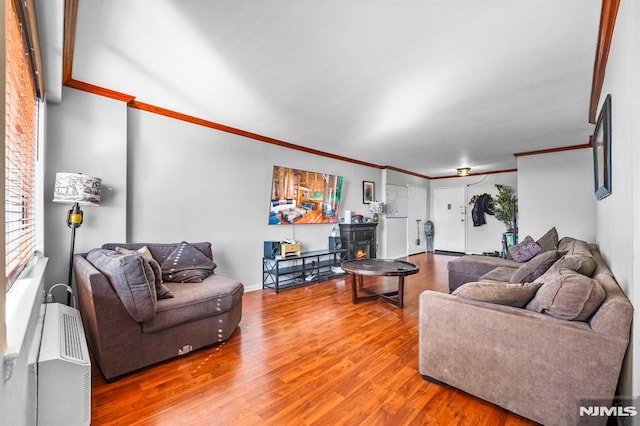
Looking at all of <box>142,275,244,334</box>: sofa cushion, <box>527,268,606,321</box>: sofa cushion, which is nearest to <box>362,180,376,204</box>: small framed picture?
<box>142,275,244,334</box>: sofa cushion

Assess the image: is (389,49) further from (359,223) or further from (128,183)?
(359,223)

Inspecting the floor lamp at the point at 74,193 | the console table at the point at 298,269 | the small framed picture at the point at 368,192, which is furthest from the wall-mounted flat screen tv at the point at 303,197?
the floor lamp at the point at 74,193

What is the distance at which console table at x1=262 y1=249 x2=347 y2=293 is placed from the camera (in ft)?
13.6

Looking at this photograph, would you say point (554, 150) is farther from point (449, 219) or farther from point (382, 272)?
point (382, 272)

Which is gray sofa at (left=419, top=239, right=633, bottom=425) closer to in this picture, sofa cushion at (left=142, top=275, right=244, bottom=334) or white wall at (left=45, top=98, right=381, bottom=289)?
sofa cushion at (left=142, top=275, right=244, bottom=334)

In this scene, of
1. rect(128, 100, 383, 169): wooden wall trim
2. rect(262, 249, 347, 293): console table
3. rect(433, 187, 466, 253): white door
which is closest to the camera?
rect(128, 100, 383, 169): wooden wall trim

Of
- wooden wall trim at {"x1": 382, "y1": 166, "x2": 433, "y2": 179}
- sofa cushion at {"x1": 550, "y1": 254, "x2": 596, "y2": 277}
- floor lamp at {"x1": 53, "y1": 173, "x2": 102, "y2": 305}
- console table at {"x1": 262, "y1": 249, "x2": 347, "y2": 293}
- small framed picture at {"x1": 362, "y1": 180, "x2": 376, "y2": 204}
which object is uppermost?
wooden wall trim at {"x1": 382, "y1": 166, "x2": 433, "y2": 179}

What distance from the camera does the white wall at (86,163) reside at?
7.97 ft

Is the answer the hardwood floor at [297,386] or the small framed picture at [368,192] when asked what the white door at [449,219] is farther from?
the hardwood floor at [297,386]

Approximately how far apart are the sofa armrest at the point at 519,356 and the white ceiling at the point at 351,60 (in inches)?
68.5

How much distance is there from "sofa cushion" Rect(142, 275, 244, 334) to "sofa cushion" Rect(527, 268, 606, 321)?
7.35 ft

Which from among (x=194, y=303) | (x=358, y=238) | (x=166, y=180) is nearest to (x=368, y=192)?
(x=358, y=238)

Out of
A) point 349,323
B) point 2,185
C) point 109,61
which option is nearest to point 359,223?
point 349,323

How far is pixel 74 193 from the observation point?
2.21m
